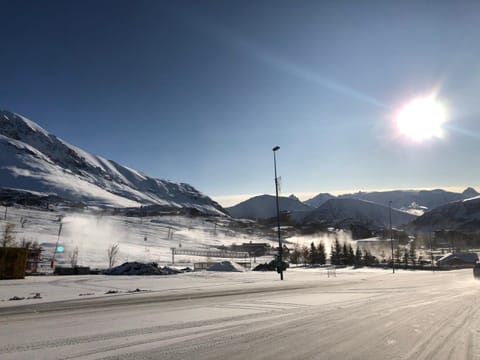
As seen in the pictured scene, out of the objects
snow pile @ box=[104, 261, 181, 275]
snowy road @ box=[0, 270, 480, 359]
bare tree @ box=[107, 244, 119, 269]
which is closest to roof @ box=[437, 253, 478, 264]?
bare tree @ box=[107, 244, 119, 269]

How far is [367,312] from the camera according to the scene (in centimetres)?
1070

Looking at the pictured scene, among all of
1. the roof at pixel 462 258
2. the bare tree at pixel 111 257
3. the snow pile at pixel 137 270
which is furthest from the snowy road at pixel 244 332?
the roof at pixel 462 258

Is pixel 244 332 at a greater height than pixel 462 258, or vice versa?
pixel 462 258

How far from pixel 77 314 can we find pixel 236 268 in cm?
3375

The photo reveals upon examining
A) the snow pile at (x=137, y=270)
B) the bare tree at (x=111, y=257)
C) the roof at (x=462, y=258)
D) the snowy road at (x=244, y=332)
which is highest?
the roof at (x=462, y=258)

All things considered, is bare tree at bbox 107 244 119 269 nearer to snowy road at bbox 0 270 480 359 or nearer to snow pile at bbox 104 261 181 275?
snow pile at bbox 104 261 181 275

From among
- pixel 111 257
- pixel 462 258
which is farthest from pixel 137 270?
pixel 462 258

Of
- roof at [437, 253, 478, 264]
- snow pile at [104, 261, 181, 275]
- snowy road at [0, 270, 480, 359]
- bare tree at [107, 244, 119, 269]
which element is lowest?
snowy road at [0, 270, 480, 359]

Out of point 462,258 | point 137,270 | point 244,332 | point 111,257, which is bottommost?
point 244,332

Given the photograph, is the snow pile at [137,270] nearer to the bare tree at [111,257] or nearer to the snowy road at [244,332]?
the bare tree at [111,257]

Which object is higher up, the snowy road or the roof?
the roof

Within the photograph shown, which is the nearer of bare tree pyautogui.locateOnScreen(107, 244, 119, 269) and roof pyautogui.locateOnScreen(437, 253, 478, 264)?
bare tree pyautogui.locateOnScreen(107, 244, 119, 269)

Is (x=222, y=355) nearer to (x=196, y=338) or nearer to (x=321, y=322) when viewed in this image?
(x=196, y=338)

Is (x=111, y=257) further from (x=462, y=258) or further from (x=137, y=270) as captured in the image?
(x=462, y=258)
